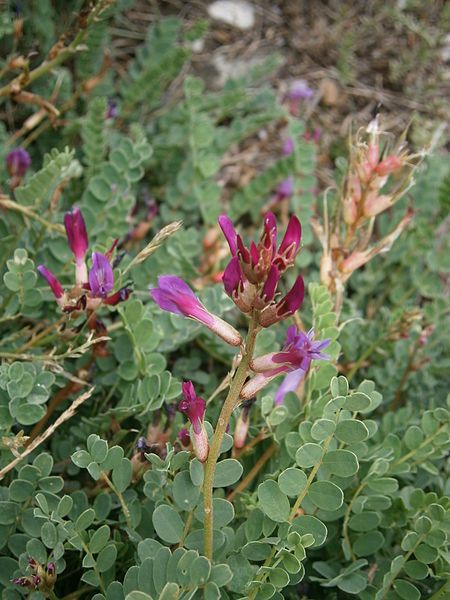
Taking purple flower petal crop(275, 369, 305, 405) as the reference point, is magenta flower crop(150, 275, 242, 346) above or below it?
above

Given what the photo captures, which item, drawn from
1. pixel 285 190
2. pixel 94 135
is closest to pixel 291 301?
pixel 94 135

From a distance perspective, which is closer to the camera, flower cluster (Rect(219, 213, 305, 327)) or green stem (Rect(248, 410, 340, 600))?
flower cluster (Rect(219, 213, 305, 327))

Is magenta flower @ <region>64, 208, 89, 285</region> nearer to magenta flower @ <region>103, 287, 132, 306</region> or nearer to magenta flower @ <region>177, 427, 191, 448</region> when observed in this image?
magenta flower @ <region>103, 287, 132, 306</region>

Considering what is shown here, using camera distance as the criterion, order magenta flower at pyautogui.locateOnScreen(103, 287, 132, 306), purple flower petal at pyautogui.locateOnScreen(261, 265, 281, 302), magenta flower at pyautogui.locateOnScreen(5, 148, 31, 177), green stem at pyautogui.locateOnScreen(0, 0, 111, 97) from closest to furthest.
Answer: purple flower petal at pyautogui.locateOnScreen(261, 265, 281, 302)
magenta flower at pyautogui.locateOnScreen(103, 287, 132, 306)
green stem at pyautogui.locateOnScreen(0, 0, 111, 97)
magenta flower at pyautogui.locateOnScreen(5, 148, 31, 177)

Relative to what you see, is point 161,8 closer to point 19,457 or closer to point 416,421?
point 416,421

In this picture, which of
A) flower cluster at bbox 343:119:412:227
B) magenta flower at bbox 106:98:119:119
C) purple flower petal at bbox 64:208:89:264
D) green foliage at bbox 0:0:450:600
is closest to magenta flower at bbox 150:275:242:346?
green foliage at bbox 0:0:450:600

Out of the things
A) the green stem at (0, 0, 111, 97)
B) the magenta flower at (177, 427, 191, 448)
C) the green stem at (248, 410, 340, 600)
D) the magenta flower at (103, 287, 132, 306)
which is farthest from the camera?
the green stem at (0, 0, 111, 97)

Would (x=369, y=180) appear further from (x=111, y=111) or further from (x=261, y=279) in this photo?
(x=111, y=111)
